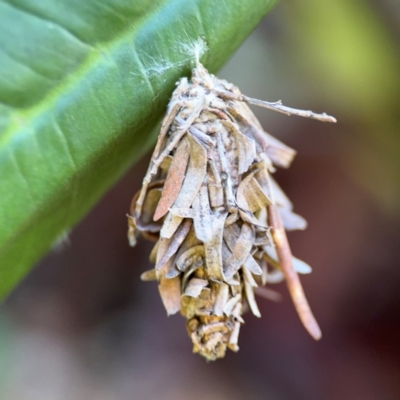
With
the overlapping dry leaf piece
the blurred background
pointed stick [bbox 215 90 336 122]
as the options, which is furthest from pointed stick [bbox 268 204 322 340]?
the blurred background

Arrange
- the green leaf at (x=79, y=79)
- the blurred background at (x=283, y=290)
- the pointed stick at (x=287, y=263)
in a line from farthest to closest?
the blurred background at (x=283, y=290) < the pointed stick at (x=287, y=263) < the green leaf at (x=79, y=79)

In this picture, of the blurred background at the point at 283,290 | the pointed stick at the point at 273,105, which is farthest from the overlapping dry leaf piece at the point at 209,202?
the blurred background at the point at 283,290

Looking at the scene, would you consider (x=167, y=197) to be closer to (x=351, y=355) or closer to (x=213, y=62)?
(x=213, y=62)

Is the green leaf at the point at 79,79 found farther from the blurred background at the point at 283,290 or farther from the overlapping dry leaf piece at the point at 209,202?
the blurred background at the point at 283,290

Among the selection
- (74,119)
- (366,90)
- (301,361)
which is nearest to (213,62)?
(74,119)

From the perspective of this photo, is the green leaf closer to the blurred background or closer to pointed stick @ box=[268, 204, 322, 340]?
pointed stick @ box=[268, 204, 322, 340]

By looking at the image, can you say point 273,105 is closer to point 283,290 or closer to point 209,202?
point 209,202
